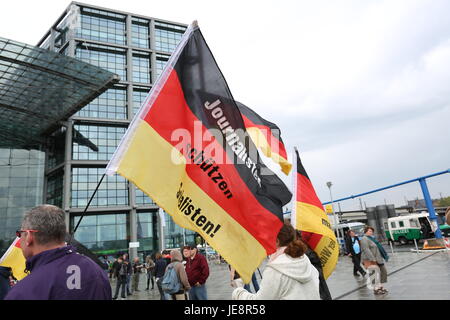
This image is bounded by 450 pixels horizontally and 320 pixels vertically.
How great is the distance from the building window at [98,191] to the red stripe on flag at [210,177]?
3625 cm

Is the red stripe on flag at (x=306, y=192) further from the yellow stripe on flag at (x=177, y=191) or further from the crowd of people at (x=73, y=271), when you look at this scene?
the yellow stripe on flag at (x=177, y=191)

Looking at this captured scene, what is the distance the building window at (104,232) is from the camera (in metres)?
36.2

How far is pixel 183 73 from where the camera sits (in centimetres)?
305

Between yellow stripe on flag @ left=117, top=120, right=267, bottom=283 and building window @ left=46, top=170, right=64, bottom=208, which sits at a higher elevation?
building window @ left=46, top=170, right=64, bottom=208

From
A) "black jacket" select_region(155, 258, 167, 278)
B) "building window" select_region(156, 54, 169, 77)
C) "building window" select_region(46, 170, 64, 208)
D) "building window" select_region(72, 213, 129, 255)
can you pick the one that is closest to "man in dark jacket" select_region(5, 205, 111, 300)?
"black jacket" select_region(155, 258, 167, 278)

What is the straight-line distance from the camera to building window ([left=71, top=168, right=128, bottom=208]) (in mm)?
36719

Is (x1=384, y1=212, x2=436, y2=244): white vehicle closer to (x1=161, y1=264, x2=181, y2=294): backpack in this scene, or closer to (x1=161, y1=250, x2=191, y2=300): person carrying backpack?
(x1=161, y1=250, x2=191, y2=300): person carrying backpack

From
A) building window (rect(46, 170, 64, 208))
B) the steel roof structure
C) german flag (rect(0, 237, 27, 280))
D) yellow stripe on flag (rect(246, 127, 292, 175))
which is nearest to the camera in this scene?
german flag (rect(0, 237, 27, 280))

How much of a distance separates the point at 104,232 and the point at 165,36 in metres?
29.9

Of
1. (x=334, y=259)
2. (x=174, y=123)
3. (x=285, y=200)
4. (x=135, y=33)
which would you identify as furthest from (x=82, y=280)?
(x=135, y=33)

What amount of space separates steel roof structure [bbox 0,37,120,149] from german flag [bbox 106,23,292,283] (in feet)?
101

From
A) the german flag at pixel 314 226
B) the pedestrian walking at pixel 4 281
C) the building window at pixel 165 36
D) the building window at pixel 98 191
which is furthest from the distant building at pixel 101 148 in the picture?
the pedestrian walking at pixel 4 281

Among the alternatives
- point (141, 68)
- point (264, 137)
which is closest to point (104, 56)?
point (141, 68)

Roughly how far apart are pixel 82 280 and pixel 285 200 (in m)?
2.04
